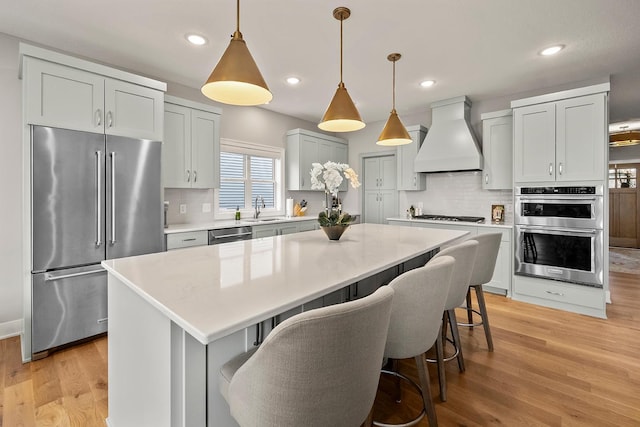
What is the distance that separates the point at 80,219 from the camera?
8.34 feet

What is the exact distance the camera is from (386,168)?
A: 18.8 feet

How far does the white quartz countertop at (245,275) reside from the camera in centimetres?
90

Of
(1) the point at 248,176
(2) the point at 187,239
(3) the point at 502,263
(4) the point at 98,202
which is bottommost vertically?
(3) the point at 502,263

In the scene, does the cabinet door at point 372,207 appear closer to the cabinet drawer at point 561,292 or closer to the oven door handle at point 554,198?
the oven door handle at point 554,198

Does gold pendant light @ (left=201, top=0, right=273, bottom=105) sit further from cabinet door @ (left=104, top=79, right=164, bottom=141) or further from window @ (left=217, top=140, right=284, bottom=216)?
window @ (left=217, top=140, right=284, bottom=216)

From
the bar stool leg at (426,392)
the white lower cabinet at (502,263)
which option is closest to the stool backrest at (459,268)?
the bar stool leg at (426,392)

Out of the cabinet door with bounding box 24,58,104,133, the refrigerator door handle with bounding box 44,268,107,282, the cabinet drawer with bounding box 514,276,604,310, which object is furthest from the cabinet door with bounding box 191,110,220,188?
the cabinet drawer with bounding box 514,276,604,310

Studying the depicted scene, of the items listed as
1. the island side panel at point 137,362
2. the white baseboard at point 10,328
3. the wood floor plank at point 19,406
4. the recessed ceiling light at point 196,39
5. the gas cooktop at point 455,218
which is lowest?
the wood floor plank at point 19,406

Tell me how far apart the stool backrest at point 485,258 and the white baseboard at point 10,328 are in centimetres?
395

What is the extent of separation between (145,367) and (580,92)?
4509mm

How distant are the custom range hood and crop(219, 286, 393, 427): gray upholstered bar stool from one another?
3.95 meters

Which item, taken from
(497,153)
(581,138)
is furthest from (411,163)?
(581,138)

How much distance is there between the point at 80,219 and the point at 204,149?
1.57 m

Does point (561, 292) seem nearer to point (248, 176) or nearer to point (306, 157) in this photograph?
point (306, 157)
